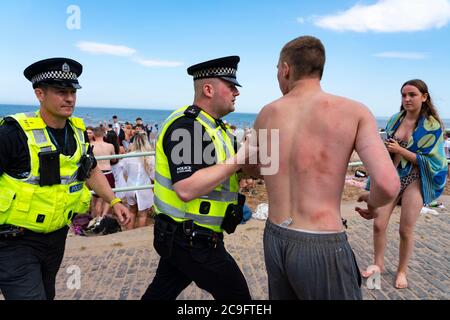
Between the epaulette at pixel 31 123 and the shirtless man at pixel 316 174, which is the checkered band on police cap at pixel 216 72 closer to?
the shirtless man at pixel 316 174

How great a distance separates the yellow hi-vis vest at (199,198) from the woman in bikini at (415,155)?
2.07m

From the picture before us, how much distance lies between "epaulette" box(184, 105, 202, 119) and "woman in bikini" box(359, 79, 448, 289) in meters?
2.22

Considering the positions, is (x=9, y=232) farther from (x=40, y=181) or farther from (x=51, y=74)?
(x=51, y=74)

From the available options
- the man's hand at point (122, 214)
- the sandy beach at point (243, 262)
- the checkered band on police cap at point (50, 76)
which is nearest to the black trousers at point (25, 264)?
the man's hand at point (122, 214)

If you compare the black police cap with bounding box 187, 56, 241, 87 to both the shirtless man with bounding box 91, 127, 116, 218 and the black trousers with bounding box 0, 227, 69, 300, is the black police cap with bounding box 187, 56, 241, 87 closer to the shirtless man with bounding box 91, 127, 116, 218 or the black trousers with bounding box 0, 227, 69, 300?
the black trousers with bounding box 0, 227, 69, 300

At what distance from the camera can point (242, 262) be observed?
427cm

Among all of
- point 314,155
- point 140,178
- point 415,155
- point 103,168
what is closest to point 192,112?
point 314,155

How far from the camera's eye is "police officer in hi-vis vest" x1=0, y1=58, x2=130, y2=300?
2.12m

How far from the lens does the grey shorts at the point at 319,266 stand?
5.52 feet

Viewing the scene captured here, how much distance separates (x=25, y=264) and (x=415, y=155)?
136 inches

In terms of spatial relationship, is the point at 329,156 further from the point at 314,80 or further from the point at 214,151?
the point at 214,151

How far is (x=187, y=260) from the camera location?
7.14 feet

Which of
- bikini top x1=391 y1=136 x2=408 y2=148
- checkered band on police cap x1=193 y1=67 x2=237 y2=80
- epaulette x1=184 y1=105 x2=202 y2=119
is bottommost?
bikini top x1=391 y1=136 x2=408 y2=148

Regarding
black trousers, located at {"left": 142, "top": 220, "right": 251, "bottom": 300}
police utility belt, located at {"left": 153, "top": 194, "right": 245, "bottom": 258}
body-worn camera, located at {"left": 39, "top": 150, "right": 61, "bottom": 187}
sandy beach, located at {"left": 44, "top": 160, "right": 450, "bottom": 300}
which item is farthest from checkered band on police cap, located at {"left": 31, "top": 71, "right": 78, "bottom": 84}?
sandy beach, located at {"left": 44, "top": 160, "right": 450, "bottom": 300}
